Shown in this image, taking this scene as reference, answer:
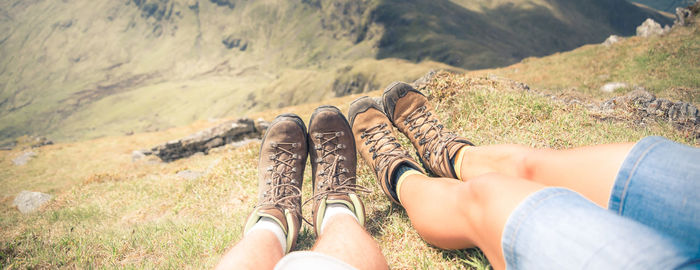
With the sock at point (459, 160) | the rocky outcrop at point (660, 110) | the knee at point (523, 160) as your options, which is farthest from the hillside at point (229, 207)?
the knee at point (523, 160)

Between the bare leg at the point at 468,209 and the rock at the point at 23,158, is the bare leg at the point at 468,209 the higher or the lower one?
the higher one

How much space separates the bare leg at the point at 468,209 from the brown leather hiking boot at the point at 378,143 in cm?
59

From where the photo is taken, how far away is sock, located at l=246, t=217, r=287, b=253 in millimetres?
2602

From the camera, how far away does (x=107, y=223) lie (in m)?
5.55

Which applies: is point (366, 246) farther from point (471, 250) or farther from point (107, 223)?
point (107, 223)

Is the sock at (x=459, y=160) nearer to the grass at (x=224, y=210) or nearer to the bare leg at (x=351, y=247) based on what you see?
the grass at (x=224, y=210)

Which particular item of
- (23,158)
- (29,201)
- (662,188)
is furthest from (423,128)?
(23,158)

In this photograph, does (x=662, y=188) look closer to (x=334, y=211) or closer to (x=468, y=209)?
(x=468, y=209)

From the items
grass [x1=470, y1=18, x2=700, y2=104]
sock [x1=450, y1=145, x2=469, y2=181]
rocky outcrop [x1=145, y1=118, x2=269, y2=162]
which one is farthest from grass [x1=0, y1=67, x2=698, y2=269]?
rocky outcrop [x1=145, y1=118, x2=269, y2=162]

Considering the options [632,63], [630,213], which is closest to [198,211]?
[630,213]

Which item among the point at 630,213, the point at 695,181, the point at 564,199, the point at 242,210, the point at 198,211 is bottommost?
the point at 198,211

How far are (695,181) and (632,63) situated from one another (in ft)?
55.3

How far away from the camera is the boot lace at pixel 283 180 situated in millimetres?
3199

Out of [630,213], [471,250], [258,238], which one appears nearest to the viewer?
[630,213]
